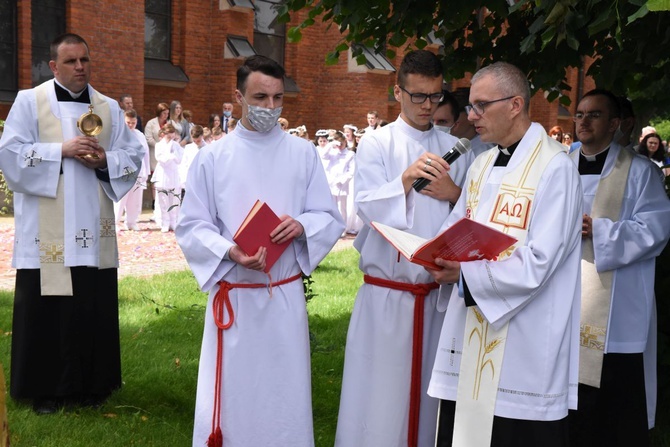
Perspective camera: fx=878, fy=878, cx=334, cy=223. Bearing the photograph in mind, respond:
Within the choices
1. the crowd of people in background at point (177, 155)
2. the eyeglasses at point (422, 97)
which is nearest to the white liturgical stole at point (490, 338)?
the eyeglasses at point (422, 97)

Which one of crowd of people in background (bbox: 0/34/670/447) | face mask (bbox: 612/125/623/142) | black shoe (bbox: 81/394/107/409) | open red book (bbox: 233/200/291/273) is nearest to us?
crowd of people in background (bbox: 0/34/670/447)

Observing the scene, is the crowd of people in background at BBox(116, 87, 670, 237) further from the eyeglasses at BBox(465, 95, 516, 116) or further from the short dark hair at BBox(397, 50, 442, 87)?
the eyeglasses at BBox(465, 95, 516, 116)

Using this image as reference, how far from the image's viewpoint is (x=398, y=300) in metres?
4.56

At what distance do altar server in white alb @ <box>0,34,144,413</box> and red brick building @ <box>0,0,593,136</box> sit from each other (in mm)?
11451

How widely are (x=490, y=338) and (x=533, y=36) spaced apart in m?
1.61

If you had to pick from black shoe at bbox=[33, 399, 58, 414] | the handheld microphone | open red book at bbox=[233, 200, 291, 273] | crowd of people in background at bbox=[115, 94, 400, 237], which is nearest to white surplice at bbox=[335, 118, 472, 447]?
the handheld microphone

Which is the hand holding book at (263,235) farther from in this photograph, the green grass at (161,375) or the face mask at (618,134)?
the face mask at (618,134)

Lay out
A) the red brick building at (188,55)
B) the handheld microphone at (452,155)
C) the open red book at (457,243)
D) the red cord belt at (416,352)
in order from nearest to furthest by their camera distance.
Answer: the open red book at (457,243) → the handheld microphone at (452,155) → the red cord belt at (416,352) → the red brick building at (188,55)

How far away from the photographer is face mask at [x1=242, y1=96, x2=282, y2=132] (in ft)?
14.6

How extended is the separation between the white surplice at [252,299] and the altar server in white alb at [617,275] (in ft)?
5.36

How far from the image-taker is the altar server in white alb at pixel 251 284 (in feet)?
14.6

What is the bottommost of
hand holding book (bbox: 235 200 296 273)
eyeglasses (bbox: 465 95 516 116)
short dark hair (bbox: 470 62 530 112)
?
hand holding book (bbox: 235 200 296 273)

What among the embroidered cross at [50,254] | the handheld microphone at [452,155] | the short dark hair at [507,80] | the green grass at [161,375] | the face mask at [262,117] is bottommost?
the green grass at [161,375]

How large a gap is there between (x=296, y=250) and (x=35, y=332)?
7.62ft
